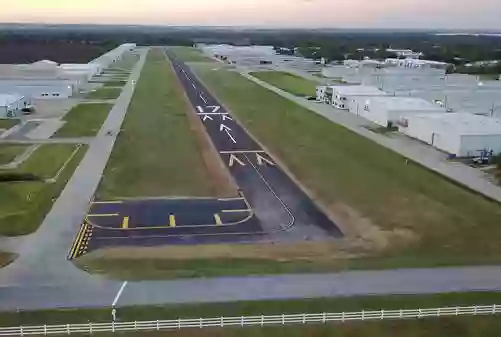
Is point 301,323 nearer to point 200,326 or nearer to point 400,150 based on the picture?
point 200,326

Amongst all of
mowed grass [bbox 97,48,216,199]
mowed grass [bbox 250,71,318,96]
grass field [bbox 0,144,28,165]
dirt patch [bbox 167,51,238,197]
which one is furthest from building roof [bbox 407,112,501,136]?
mowed grass [bbox 250,71,318,96]

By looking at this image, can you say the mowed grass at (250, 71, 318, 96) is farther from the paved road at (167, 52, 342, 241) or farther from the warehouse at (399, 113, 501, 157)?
the warehouse at (399, 113, 501, 157)

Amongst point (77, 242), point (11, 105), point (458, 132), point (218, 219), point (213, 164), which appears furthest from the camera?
point (11, 105)

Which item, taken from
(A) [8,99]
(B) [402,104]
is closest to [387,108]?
(B) [402,104]

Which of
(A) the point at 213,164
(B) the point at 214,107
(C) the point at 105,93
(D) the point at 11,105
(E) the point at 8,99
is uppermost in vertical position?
(E) the point at 8,99

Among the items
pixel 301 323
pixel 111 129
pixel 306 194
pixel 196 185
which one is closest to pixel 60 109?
pixel 111 129

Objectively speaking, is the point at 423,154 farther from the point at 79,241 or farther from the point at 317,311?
the point at 79,241
